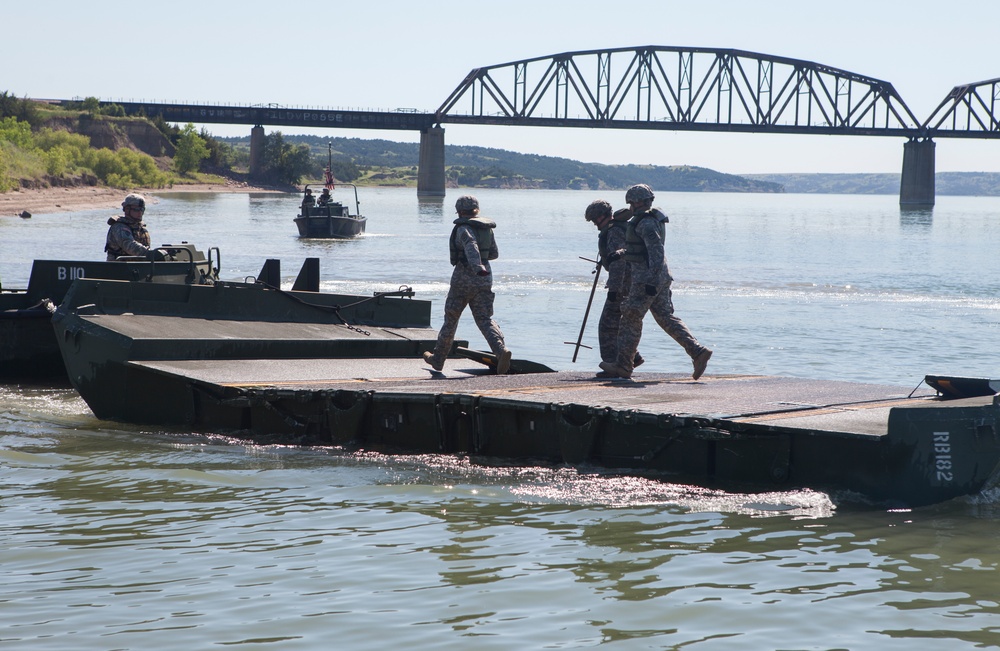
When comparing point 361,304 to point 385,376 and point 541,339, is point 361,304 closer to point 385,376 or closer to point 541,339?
point 385,376

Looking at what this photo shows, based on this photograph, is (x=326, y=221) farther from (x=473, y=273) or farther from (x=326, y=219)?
→ (x=473, y=273)

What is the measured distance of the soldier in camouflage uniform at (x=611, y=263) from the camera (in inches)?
445

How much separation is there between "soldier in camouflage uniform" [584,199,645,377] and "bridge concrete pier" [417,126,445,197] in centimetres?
12509

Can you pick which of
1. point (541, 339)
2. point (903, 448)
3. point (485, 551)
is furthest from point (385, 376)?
point (541, 339)

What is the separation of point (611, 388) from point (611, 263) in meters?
1.51

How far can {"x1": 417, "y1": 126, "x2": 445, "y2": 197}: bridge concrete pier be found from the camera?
136 meters

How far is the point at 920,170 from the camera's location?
14475cm

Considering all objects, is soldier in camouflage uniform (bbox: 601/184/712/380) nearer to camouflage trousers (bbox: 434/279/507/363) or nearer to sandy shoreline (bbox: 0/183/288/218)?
camouflage trousers (bbox: 434/279/507/363)

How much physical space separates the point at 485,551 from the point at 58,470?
4101 millimetres

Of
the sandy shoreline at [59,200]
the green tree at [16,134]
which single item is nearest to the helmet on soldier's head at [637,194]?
the sandy shoreline at [59,200]

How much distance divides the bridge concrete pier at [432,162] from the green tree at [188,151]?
87.0 ft

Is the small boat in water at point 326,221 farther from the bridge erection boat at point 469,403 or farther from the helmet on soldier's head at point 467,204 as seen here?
the helmet on soldier's head at point 467,204

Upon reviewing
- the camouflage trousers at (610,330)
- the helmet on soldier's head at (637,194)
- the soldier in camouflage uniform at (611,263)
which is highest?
the helmet on soldier's head at (637,194)

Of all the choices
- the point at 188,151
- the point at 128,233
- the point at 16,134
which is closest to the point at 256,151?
the point at 188,151
